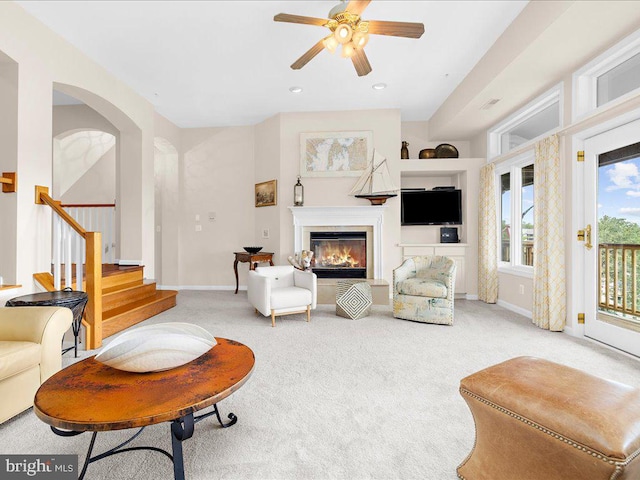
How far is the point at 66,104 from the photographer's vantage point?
16.8 feet

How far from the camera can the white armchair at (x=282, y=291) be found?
373 cm

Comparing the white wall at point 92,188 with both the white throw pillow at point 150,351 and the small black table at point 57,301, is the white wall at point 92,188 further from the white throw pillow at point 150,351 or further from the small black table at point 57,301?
the white throw pillow at point 150,351

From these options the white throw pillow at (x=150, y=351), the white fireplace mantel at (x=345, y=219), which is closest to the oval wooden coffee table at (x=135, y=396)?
the white throw pillow at (x=150, y=351)

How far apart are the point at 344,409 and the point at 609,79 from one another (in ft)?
12.4

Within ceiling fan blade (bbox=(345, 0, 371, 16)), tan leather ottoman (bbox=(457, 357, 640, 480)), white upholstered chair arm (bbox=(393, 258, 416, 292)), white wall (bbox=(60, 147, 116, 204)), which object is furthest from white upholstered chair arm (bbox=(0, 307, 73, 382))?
white wall (bbox=(60, 147, 116, 204))

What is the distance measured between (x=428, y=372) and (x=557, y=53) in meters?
3.09

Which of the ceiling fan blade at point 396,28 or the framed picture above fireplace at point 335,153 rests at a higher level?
the ceiling fan blade at point 396,28

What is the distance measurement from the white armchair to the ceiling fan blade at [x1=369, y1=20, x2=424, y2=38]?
253 centimetres

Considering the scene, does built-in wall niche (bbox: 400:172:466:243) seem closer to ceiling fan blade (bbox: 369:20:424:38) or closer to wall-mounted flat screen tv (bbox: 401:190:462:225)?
wall-mounted flat screen tv (bbox: 401:190:462:225)

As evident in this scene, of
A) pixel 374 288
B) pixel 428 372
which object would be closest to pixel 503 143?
pixel 374 288

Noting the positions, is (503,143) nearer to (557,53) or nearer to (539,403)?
(557,53)

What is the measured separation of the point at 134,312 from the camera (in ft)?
12.4

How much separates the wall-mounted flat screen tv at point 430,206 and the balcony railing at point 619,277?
2524 mm

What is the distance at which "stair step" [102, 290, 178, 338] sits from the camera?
3.41m
